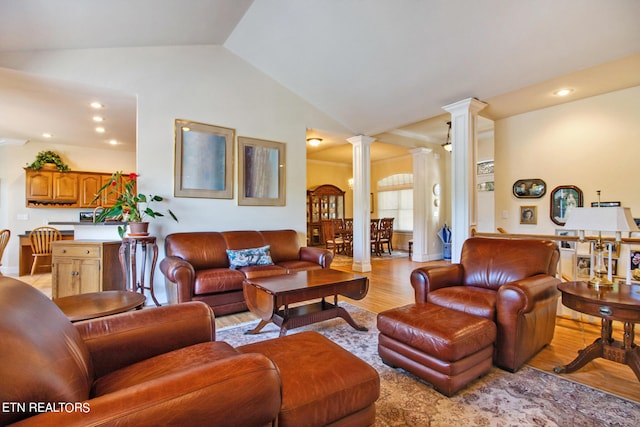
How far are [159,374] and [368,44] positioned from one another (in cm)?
386

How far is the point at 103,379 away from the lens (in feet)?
4.17

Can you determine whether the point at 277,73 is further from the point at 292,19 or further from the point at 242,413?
the point at 242,413

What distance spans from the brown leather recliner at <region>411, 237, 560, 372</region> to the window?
233 inches

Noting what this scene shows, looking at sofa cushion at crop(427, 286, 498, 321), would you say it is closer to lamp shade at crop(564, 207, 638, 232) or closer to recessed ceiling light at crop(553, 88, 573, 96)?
lamp shade at crop(564, 207, 638, 232)

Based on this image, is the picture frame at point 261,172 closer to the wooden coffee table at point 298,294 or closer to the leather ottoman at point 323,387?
the wooden coffee table at point 298,294

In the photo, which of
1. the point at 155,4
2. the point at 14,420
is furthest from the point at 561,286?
the point at 155,4

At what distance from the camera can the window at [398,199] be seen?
8.85 m

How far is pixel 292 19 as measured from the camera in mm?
3635

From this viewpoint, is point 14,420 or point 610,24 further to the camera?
point 610,24

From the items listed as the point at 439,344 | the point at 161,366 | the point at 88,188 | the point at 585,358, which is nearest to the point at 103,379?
the point at 161,366

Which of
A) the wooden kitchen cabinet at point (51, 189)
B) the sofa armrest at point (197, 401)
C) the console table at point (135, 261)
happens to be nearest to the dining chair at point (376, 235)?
the console table at point (135, 261)

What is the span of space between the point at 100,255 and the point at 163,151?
145cm

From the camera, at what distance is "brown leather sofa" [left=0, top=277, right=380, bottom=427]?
0.81m

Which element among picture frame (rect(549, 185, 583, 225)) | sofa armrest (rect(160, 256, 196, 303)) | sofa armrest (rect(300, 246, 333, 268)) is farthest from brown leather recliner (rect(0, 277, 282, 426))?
picture frame (rect(549, 185, 583, 225))
